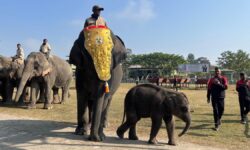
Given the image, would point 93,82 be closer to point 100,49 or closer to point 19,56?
point 100,49

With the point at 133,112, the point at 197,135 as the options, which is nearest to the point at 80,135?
the point at 133,112

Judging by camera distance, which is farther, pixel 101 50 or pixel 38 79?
pixel 38 79

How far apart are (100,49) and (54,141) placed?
2.43m

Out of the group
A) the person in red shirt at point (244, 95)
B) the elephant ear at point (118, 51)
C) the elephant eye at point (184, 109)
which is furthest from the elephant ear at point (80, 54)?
the person in red shirt at point (244, 95)

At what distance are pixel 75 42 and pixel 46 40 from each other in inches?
397

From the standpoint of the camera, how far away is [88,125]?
10.4 metres

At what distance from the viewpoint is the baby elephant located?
888 centimetres

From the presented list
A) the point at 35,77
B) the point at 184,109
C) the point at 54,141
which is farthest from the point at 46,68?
the point at 184,109

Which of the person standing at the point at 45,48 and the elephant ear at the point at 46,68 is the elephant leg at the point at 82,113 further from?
the person standing at the point at 45,48

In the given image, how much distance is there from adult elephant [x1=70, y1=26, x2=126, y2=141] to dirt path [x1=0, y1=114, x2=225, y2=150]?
397 mm

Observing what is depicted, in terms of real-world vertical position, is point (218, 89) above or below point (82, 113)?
above

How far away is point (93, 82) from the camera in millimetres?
8977

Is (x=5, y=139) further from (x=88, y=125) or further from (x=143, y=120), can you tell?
(x=143, y=120)

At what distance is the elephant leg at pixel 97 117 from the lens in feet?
28.5
